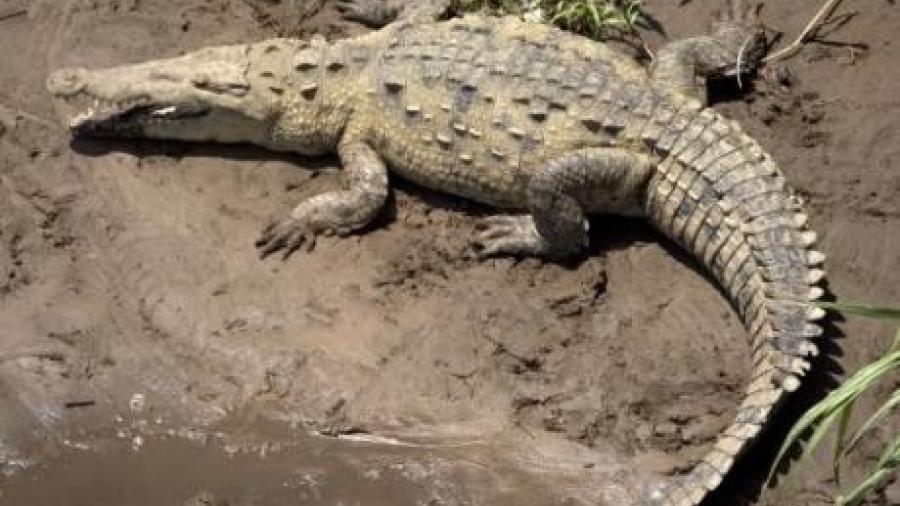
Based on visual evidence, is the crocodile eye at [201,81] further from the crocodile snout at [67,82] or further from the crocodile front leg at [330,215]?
the crocodile front leg at [330,215]

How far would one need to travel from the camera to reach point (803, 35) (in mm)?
6160

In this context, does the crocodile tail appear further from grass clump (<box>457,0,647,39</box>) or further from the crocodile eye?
the crocodile eye

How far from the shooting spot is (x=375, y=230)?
19.3 feet

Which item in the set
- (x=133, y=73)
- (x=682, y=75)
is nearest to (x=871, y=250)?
(x=682, y=75)

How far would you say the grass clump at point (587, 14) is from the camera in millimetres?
6199

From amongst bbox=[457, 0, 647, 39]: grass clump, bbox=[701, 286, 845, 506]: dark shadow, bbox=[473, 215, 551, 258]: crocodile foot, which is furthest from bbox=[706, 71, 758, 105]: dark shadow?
bbox=[701, 286, 845, 506]: dark shadow

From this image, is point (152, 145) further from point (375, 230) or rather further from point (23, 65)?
point (375, 230)

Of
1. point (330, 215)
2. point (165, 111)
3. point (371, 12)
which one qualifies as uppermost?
point (371, 12)

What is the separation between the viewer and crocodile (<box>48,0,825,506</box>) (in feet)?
16.9

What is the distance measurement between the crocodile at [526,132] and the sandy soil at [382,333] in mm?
137

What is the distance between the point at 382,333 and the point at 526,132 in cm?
106

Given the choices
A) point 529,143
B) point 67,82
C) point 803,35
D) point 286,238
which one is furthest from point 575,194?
point 67,82

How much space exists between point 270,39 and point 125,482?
2.34 m

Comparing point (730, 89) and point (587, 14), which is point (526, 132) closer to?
point (587, 14)
